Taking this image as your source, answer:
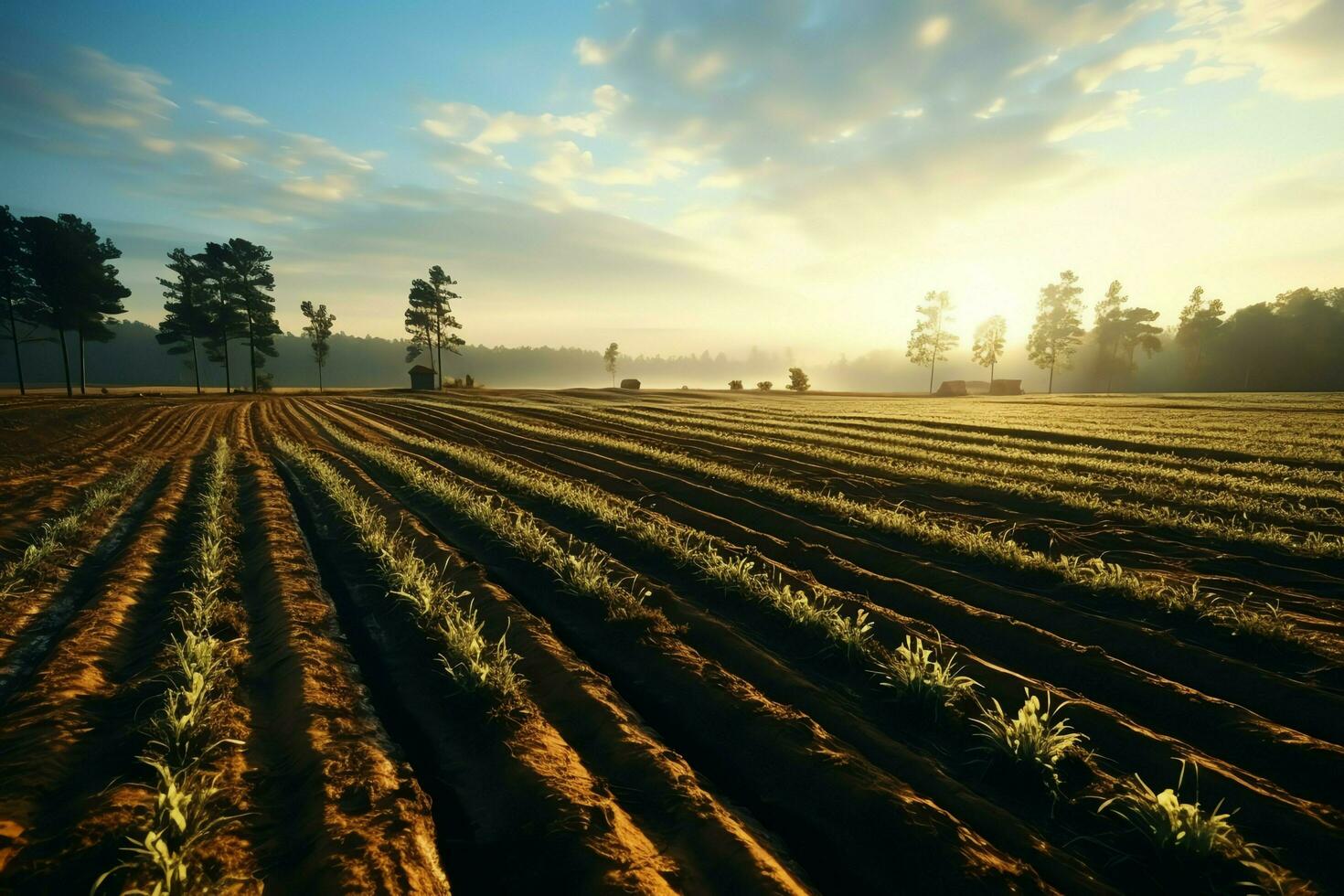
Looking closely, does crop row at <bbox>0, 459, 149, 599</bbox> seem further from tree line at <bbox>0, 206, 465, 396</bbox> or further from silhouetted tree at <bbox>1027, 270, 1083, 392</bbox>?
silhouetted tree at <bbox>1027, 270, 1083, 392</bbox>

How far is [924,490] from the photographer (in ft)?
40.2

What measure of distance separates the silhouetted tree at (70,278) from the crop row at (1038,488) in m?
57.7

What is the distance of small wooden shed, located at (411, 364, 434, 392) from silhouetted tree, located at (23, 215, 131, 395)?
2462cm

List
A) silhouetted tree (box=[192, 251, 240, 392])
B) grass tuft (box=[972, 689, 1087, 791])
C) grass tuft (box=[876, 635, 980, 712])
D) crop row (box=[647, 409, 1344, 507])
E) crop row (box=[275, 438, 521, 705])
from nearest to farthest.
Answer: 1. grass tuft (box=[972, 689, 1087, 791])
2. grass tuft (box=[876, 635, 980, 712])
3. crop row (box=[275, 438, 521, 705])
4. crop row (box=[647, 409, 1344, 507])
5. silhouetted tree (box=[192, 251, 240, 392])

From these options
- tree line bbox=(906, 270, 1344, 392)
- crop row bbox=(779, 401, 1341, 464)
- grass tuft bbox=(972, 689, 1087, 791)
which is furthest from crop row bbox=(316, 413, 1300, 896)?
tree line bbox=(906, 270, 1344, 392)

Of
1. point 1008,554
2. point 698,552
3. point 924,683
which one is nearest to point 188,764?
point 924,683

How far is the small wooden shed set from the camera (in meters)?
62.7

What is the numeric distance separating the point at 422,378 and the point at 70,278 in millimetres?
28367

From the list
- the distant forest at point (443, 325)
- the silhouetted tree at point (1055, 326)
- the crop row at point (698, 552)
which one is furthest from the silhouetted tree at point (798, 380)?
the crop row at point (698, 552)

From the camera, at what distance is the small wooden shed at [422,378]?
62688mm

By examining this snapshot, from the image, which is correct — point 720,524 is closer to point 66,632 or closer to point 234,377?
point 66,632

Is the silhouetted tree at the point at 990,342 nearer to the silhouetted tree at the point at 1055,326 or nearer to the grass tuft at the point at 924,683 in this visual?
the silhouetted tree at the point at 1055,326

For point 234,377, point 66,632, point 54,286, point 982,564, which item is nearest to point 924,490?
point 982,564

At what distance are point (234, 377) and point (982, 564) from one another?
245m
